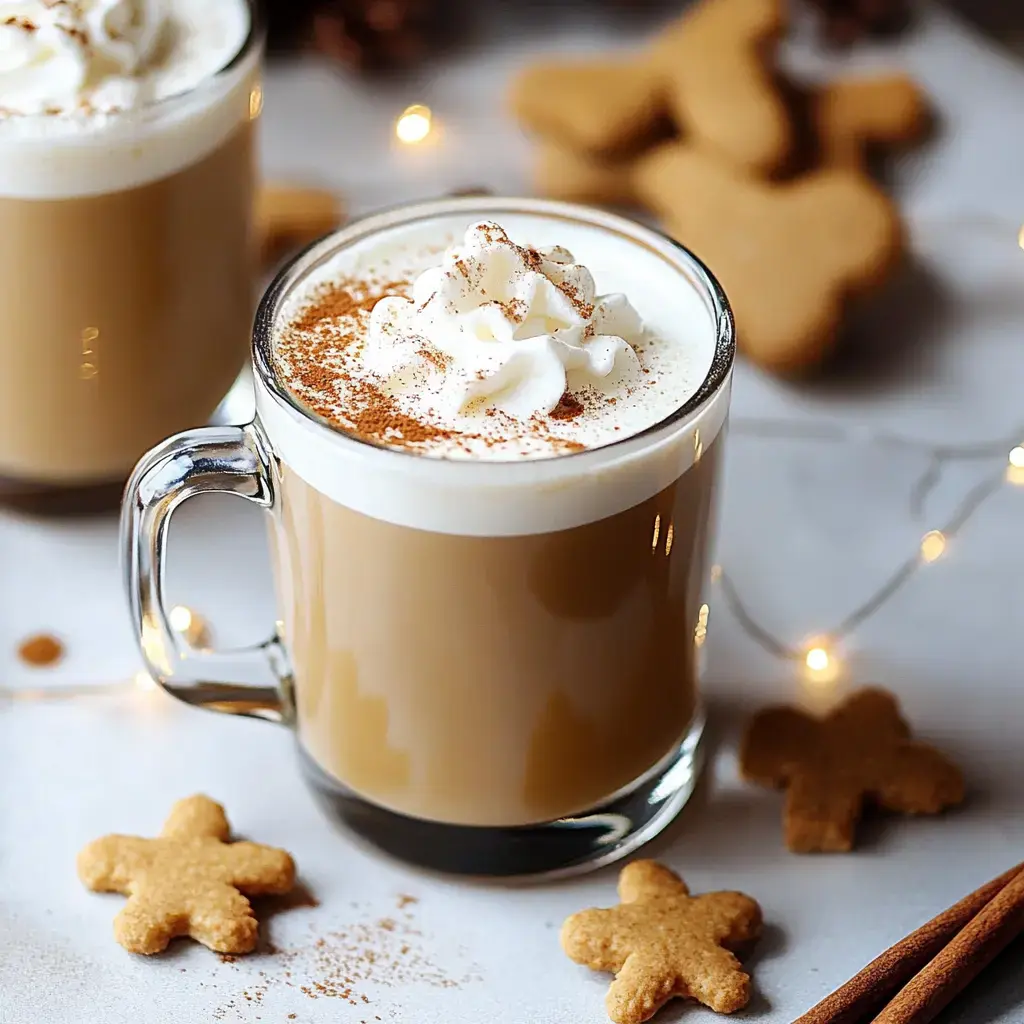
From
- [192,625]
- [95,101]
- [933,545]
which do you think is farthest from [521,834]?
[95,101]

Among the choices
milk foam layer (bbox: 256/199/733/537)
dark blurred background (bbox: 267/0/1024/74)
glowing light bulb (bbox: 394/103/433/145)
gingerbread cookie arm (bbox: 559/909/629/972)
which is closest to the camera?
milk foam layer (bbox: 256/199/733/537)

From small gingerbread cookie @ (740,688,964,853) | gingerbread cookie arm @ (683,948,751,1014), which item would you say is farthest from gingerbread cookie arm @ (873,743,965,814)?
gingerbread cookie arm @ (683,948,751,1014)

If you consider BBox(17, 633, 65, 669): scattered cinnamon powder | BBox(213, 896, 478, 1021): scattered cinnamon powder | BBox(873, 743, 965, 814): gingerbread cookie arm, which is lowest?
BBox(17, 633, 65, 669): scattered cinnamon powder

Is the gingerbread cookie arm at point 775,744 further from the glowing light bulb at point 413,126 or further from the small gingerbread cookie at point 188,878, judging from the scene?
the glowing light bulb at point 413,126

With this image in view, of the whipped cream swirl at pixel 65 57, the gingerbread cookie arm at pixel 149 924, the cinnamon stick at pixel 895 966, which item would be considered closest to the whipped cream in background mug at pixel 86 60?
the whipped cream swirl at pixel 65 57

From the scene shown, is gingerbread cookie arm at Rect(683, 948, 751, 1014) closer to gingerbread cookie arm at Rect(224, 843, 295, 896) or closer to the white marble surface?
the white marble surface

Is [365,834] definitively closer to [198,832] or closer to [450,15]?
[198,832]
